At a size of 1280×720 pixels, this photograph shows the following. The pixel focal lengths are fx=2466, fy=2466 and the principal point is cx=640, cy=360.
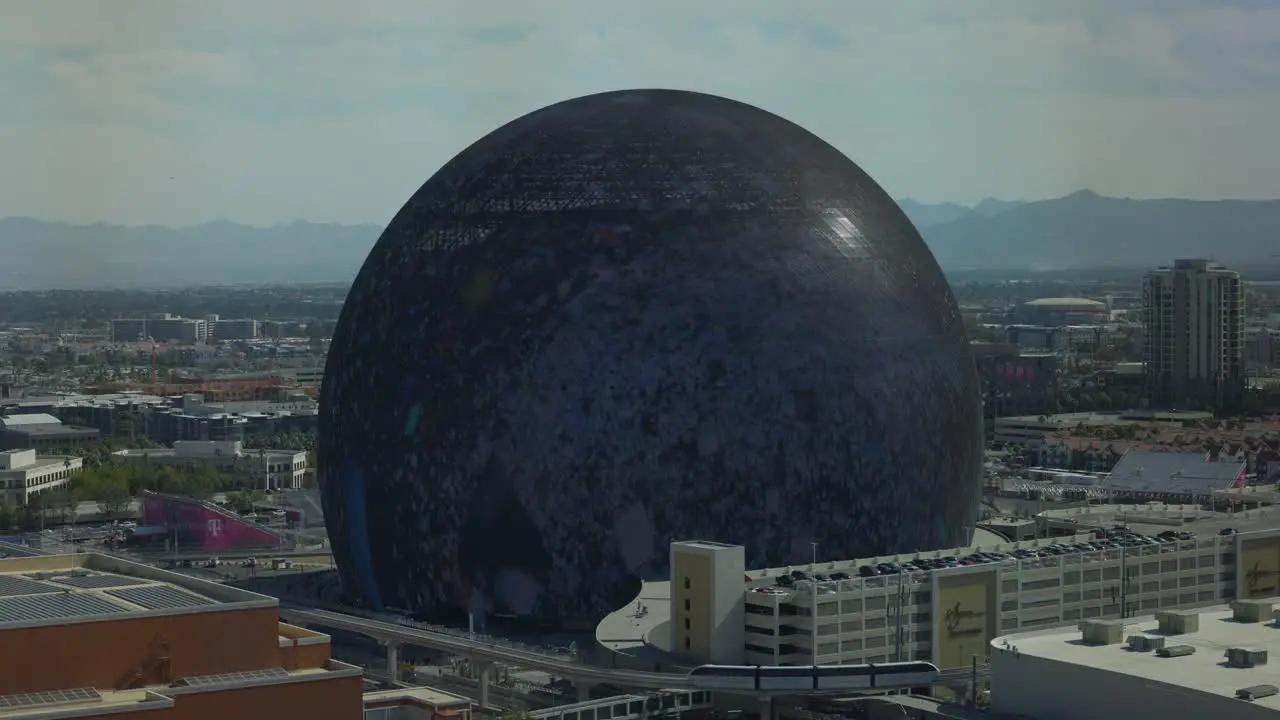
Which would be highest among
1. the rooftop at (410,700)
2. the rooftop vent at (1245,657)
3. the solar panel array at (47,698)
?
the solar panel array at (47,698)

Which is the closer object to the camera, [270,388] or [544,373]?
[544,373]

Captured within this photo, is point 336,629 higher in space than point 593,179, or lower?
lower

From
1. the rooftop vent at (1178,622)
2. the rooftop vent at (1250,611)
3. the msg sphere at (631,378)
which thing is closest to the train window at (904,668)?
the rooftop vent at (1178,622)

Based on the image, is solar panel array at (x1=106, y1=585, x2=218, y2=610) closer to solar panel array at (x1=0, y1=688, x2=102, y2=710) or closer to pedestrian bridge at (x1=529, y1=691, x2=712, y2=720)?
solar panel array at (x1=0, y1=688, x2=102, y2=710)

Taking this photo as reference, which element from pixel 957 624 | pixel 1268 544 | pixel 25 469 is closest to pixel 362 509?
pixel 957 624

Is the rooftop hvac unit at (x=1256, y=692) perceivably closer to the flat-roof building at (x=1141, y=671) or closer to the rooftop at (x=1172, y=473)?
the flat-roof building at (x=1141, y=671)

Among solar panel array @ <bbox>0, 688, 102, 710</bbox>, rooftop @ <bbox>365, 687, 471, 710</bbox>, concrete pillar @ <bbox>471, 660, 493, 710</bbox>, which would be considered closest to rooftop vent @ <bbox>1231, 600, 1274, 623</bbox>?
concrete pillar @ <bbox>471, 660, 493, 710</bbox>

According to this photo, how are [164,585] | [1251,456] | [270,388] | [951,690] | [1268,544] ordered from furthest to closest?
[270,388], [1251,456], [1268,544], [951,690], [164,585]

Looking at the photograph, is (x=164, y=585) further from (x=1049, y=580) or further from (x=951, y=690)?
(x=1049, y=580)

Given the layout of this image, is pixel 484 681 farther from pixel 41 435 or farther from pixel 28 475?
pixel 41 435
